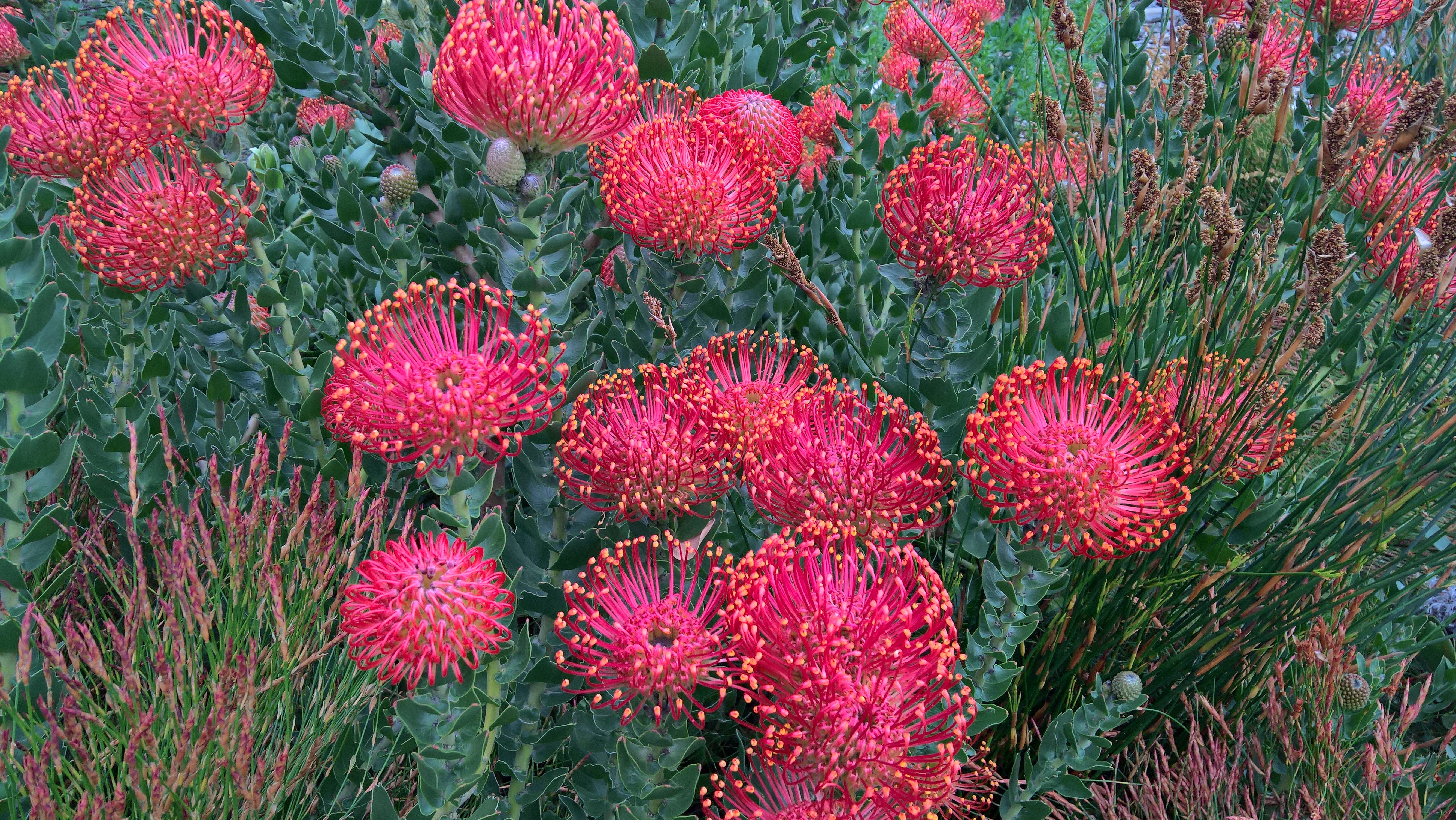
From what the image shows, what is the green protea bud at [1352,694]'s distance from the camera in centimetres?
183

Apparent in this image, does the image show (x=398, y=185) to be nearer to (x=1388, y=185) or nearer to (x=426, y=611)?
(x=426, y=611)

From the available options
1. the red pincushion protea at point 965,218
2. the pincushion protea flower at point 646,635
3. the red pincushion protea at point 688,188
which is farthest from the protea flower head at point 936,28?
the pincushion protea flower at point 646,635

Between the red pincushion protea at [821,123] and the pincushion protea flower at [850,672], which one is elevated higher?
the red pincushion protea at [821,123]

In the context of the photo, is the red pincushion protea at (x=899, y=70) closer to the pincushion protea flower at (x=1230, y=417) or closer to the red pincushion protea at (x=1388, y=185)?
the red pincushion protea at (x=1388, y=185)

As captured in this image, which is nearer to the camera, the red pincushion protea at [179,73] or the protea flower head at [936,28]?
the red pincushion protea at [179,73]

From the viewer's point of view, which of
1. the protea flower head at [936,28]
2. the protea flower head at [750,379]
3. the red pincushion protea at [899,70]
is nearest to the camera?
the protea flower head at [750,379]

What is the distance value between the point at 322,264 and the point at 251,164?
35 centimetres

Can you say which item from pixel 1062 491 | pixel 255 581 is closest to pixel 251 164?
pixel 255 581

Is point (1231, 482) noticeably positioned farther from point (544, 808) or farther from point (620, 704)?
point (544, 808)

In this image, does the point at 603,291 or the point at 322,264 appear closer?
the point at 603,291

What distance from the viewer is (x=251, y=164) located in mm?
2031

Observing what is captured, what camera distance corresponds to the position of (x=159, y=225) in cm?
157

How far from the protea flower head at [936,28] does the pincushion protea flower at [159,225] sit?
2160mm

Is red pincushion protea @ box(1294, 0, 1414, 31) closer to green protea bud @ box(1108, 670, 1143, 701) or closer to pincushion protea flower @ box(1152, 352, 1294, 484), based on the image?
pincushion protea flower @ box(1152, 352, 1294, 484)
